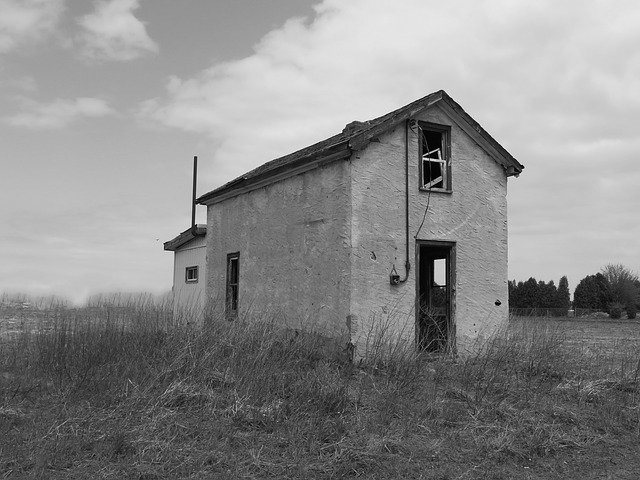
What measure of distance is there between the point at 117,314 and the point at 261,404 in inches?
142

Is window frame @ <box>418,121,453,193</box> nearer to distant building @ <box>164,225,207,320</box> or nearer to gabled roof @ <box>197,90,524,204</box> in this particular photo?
gabled roof @ <box>197,90,524,204</box>

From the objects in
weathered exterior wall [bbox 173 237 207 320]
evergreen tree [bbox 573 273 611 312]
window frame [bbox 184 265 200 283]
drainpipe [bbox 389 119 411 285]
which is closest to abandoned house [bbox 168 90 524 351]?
drainpipe [bbox 389 119 411 285]

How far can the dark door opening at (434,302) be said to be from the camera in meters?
12.0

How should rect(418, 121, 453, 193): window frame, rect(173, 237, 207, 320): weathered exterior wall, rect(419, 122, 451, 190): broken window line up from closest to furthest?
1. rect(418, 121, 453, 193): window frame
2. rect(419, 122, 451, 190): broken window
3. rect(173, 237, 207, 320): weathered exterior wall

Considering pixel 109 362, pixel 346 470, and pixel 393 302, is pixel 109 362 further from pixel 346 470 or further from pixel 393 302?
pixel 393 302

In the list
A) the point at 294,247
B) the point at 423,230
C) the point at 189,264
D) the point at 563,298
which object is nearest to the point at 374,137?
the point at 423,230

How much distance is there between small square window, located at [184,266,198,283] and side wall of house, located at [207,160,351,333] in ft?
12.3

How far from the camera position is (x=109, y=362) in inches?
336

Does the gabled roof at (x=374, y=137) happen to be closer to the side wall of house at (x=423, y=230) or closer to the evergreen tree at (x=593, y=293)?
the side wall of house at (x=423, y=230)

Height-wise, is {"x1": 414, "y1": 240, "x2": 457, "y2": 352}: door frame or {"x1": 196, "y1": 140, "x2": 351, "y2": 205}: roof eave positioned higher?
{"x1": 196, "y1": 140, "x2": 351, "y2": 205}: roof eave

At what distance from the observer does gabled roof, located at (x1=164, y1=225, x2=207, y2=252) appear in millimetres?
19244

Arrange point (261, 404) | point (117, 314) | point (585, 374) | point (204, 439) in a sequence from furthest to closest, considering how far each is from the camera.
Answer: point (585, 374) < point (117, 314) < point (261, 404) < point (204, 439)

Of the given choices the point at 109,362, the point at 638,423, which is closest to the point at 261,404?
the point at 109,362

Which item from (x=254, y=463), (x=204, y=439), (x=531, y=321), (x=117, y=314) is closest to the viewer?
(x=254, y=463)
